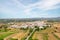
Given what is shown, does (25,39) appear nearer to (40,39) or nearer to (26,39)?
(26,39)

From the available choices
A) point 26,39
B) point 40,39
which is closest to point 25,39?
point 26,39

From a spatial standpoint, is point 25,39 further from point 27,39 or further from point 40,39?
point 40,39

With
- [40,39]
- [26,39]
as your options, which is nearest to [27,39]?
[26,39]

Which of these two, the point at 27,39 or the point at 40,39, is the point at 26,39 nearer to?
the point at 27,39
